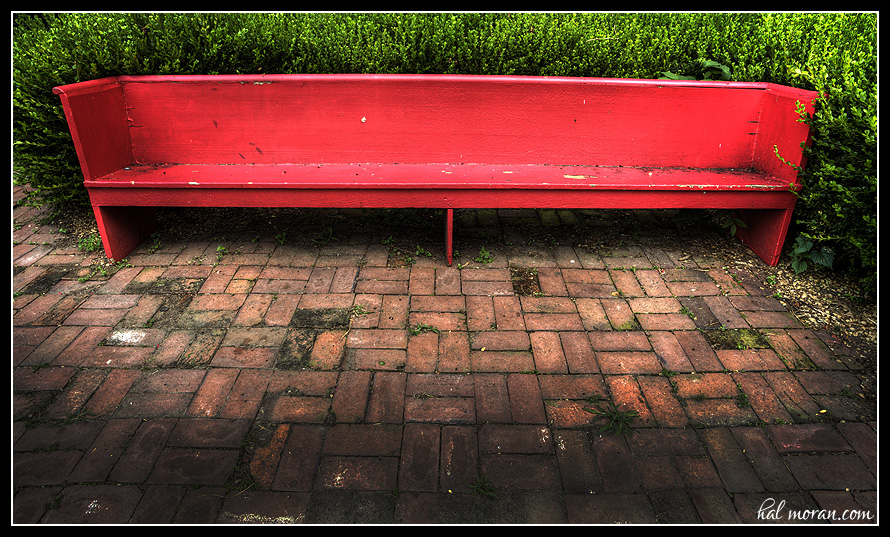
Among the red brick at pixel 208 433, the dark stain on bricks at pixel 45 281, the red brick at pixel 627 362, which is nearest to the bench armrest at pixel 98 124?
the dark stain on bricks at pixel 45 281

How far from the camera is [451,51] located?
12.6 feet

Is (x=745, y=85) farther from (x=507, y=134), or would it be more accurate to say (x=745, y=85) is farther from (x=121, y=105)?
(x=121, y=105)

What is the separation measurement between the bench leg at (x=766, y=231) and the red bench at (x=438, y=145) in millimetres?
12

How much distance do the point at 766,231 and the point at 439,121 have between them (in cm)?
240

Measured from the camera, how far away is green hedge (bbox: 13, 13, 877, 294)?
310 centimetres

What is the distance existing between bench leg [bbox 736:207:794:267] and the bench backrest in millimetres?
307

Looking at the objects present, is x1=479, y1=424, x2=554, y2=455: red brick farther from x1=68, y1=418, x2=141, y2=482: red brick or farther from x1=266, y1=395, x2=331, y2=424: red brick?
x1=68, y1=418, x2=141, y2=482: red brick

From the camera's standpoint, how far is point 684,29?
13.2 feet

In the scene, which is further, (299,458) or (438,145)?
(438,145)

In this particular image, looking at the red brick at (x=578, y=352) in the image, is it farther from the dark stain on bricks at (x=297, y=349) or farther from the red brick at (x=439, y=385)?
the dark stain on bricks at (x=297, y=349)

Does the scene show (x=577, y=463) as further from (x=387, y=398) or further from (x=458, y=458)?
(x=387, y=398)

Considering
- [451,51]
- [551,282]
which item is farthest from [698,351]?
[451,51]

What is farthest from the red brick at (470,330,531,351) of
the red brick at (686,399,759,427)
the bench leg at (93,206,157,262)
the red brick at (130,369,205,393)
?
the bench leg at (93,206,157,262)

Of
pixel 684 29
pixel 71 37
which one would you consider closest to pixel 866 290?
pixel 684 29
